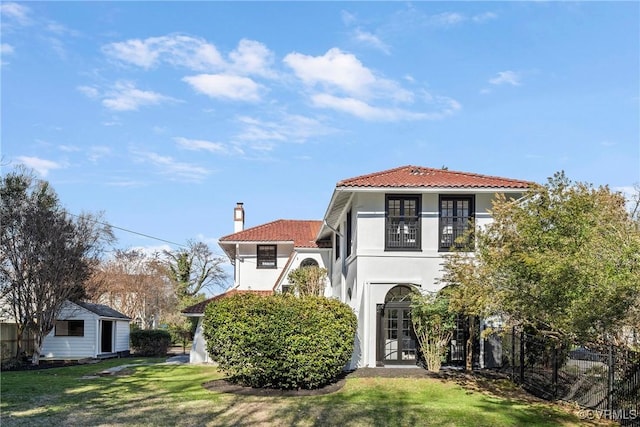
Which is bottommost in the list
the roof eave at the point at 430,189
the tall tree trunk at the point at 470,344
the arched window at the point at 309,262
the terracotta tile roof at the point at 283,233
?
the tall tree trunk at the point at 470,344

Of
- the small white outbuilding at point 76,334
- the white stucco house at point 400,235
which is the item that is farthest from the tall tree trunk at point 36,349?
the white stucco house at point 400,235

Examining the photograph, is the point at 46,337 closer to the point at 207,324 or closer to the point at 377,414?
the point at 207,324

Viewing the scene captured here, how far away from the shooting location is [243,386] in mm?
16641

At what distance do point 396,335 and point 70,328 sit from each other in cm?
1943

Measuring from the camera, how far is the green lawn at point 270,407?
1206 cm

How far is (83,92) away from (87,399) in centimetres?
948

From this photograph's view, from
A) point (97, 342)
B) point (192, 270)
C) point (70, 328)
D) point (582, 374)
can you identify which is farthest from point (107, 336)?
point (582, 374)

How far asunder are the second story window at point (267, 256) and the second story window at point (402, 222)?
495 inches

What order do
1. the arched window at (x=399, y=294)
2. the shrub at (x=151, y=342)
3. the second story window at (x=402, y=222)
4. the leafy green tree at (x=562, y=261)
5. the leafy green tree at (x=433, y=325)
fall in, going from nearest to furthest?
the leafy green tree at (x=562, y=261), the leafy green tree at (x=433, y=325), the arched window at (x=399, y=294), the second story window at (x=402, y=222), the shrub at (x=151, y=342)

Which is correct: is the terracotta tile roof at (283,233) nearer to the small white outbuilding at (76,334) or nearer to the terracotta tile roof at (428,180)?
the small white outbuilding at (76,334)

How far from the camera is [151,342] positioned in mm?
35500

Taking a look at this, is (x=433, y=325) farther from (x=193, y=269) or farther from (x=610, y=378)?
(x=193, y=269)

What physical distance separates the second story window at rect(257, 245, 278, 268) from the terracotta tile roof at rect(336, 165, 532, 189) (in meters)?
12.3

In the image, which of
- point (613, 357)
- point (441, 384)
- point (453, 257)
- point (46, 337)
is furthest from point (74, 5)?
point (46, 337)
